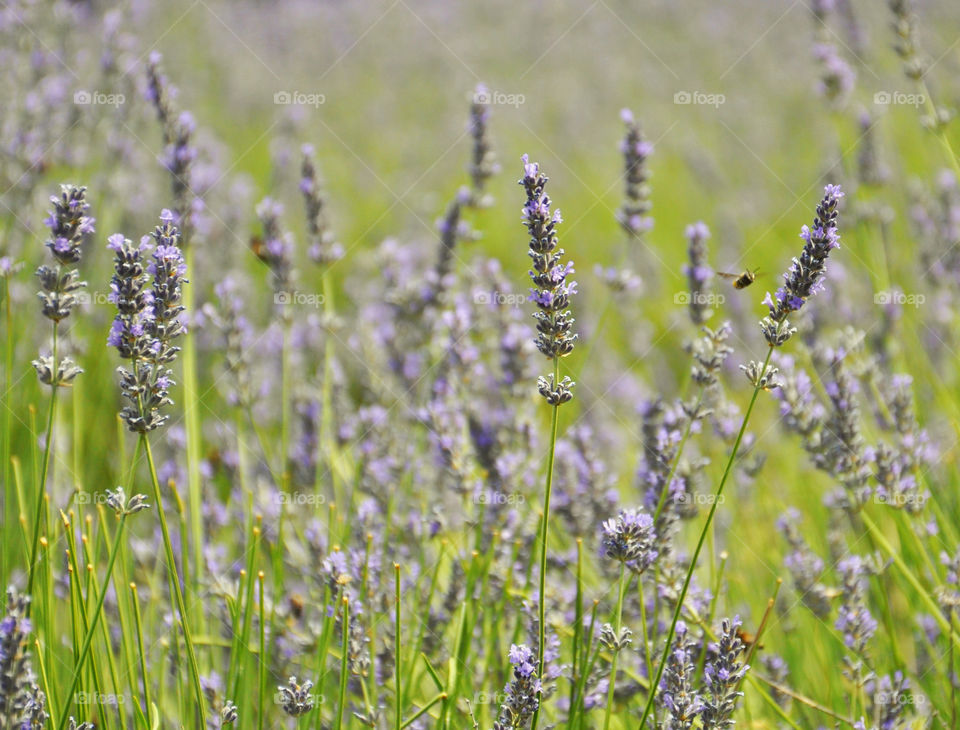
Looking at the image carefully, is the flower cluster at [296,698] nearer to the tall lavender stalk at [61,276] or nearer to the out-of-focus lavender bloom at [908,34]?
the tall lavender stalk at [61,276]

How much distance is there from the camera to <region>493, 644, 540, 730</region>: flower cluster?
4.45 feet

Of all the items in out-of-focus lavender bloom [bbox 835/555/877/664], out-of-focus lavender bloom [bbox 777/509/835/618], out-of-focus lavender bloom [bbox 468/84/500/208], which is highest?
out-of-focus lavender bloom [bbox 468/84/500/208]

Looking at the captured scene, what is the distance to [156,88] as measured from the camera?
2256mm

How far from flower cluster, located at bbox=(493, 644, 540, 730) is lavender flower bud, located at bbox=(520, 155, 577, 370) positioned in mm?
520

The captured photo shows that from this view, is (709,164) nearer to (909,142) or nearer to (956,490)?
(909,142)

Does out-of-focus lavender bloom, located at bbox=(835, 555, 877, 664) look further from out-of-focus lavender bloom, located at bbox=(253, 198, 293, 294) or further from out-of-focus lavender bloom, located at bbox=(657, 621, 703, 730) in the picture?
out-of-focus lavender bloom, located at bbox=(253, 198, 293, 294)

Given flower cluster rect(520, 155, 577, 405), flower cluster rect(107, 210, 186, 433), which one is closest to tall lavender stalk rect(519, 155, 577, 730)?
flower cluster rect(520, 155, 577, 405)

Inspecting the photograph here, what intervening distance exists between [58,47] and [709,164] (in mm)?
4499

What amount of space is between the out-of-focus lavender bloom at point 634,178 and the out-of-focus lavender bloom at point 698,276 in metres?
0.24

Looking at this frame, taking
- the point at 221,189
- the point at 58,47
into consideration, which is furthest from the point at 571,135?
the point at 58,47

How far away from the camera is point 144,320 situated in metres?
1.41

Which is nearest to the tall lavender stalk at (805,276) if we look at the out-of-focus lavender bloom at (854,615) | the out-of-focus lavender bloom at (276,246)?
the out-of-focus lavender bloom at (854,615)

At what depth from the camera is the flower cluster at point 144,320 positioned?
1.38 m

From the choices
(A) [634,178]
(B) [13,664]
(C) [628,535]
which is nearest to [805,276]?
(C) [628,535]
